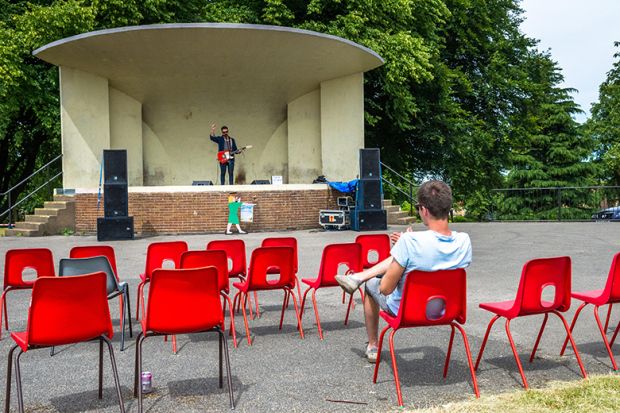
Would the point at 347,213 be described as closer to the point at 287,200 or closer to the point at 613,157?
the point at 287,200

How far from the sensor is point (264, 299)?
317 inches

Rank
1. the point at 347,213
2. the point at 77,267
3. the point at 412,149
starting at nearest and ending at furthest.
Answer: the point at 77,267 < the point at 347,213 < the point at 412,149

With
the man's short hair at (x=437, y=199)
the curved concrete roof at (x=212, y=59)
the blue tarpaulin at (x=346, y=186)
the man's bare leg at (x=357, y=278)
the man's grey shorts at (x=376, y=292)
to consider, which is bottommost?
the man's grey shorts at (x=376, y=292)

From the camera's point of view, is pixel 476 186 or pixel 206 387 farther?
pixel 476 186

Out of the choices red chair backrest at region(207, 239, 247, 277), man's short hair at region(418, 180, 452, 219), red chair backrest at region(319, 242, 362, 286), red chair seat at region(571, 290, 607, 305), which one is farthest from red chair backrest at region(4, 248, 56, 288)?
red chair seat at region(571, 290, 607, 305)

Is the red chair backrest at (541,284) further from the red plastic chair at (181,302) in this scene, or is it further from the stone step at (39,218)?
the stone step at (39,218)

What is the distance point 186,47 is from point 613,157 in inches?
1126

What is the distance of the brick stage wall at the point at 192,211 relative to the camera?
1827cm

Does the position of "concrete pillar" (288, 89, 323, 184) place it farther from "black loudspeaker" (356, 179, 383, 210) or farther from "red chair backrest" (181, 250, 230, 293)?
"red chair backrest" (181, 250, 230, 293)

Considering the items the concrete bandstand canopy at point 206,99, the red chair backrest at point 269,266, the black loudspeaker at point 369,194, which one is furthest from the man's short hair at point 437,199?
the concrete bandstand canopy at point 206,99

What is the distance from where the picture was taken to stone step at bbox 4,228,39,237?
17859 millimetres

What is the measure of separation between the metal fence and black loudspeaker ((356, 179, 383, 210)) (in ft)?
26.4

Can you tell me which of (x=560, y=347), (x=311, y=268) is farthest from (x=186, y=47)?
(x=560, y=347)

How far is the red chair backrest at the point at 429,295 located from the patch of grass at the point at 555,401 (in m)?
0.59
